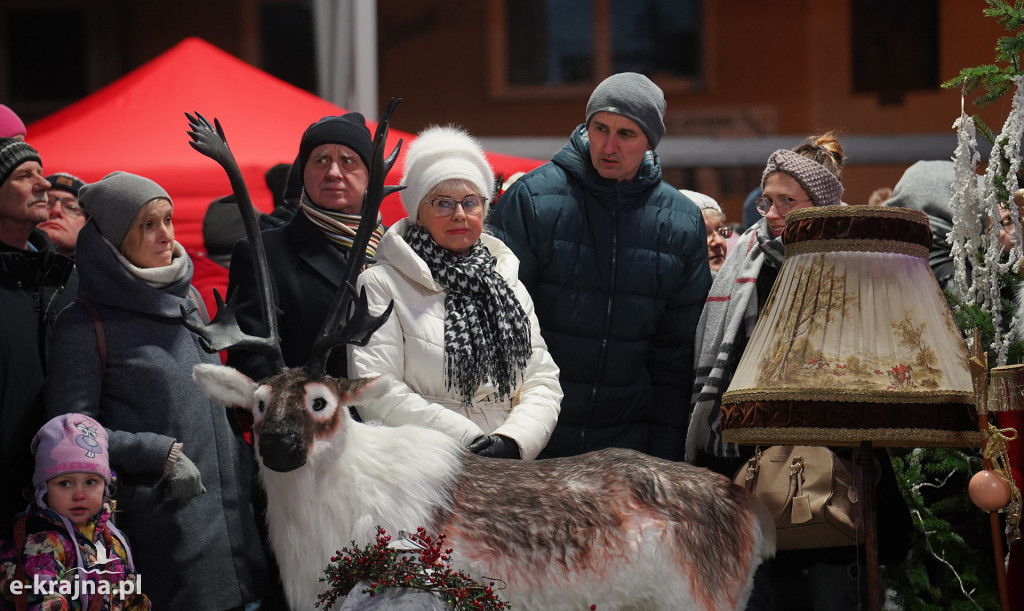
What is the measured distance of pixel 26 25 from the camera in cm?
953

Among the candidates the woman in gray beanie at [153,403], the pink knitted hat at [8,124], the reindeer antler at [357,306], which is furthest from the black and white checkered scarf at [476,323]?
the pink knitted hat at [8,124]

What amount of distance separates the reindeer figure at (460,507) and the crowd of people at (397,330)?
0.18 meters

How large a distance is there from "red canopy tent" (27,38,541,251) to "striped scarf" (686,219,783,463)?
7.96 feet

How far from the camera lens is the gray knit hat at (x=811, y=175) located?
364 centimetres

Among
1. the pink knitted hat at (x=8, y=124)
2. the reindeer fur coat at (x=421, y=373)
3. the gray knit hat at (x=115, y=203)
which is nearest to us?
the reindeer fur coat at (x=421, y=373)

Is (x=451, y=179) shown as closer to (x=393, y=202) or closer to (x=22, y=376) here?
(x=22, y=376)

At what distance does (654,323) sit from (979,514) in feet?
3.70

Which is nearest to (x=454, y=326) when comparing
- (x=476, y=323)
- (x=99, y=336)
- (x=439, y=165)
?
(x=476, y=323)

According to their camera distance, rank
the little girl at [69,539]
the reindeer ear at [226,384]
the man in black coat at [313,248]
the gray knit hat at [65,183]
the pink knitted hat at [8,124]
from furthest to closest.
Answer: the gray knit hat at [65,183] → the pink knitted hat at [8,124] → the man in black coat at [313,248] → the little girl at [69,539] → the reindeer ear at [226,384]

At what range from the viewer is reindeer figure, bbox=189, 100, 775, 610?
271 cm

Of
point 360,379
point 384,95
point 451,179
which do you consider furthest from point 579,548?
point 384,95

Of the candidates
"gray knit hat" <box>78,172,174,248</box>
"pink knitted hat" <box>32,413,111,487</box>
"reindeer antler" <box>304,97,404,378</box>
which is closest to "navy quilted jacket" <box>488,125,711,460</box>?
"reindeer antler" <box>304,97,404,378</box>

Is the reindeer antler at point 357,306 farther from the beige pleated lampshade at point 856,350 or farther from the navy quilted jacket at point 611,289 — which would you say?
the beige pleated lampshade at point 856,350

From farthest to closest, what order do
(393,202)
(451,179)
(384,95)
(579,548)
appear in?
(384,95) → (393,202) → (451,179) → (579,548)
